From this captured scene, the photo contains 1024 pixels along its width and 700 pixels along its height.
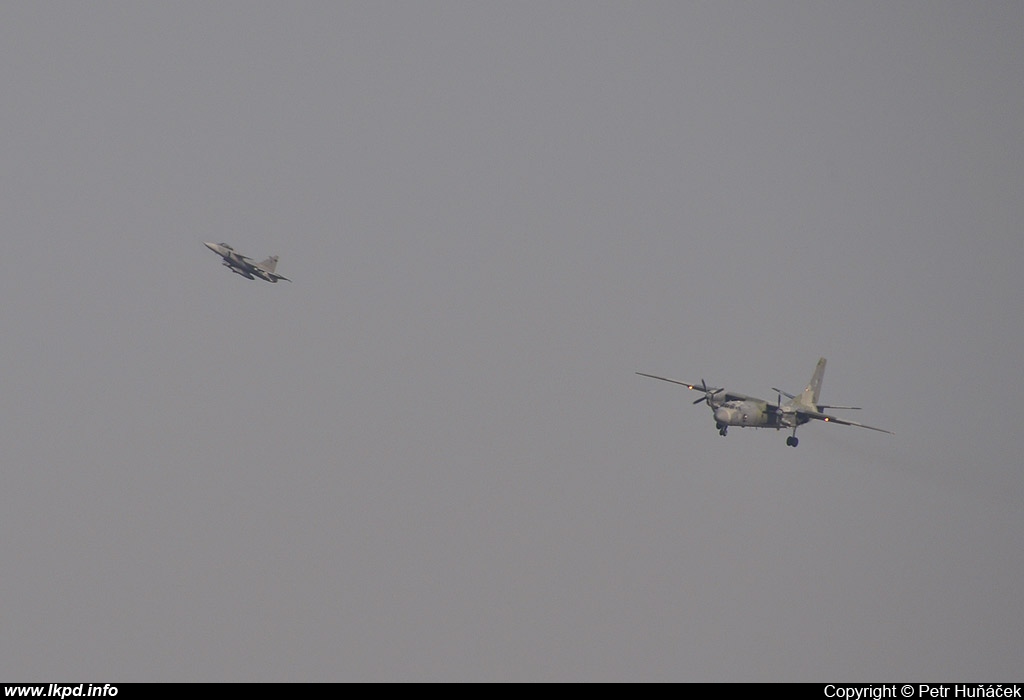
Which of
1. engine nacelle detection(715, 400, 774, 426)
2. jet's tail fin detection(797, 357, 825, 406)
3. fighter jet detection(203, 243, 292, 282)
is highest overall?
fighter jet detection(203, 243, 292, 282)

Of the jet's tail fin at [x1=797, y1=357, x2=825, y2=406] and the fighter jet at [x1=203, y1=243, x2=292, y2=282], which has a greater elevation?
the fighter jet at [x1=203, y1=243, x2=292, y2=282]

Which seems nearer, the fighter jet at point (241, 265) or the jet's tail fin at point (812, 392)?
the jet's tail fin at point (812, 392)

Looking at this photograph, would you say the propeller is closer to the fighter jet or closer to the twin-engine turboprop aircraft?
the twin-engine turboprop aircraft

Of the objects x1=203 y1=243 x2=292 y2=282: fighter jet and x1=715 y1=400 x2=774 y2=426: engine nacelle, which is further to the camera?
x1=203 y1=243 x2=292 y2=282: fighter jet

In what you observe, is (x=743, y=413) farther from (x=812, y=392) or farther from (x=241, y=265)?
(x=241, y=265)

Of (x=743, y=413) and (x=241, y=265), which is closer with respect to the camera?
(x=743, y=413)

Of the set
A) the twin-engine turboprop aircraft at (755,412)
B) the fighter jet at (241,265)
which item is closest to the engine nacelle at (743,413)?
the twin-engine turboprop aircraft at (755,412)

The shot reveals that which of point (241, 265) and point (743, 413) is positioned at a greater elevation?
point (241, 265)

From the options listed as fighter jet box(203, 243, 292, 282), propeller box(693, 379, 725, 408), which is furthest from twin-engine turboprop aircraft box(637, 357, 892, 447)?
fighter jet box(203, 243, 292, 282)

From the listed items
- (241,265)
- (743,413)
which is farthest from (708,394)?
(241,265)

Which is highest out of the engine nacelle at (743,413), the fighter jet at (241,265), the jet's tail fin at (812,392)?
the fighter jet at (241,265)

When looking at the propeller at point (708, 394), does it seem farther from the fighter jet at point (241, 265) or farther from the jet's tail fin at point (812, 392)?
the fighter jet at point (241, 265)
